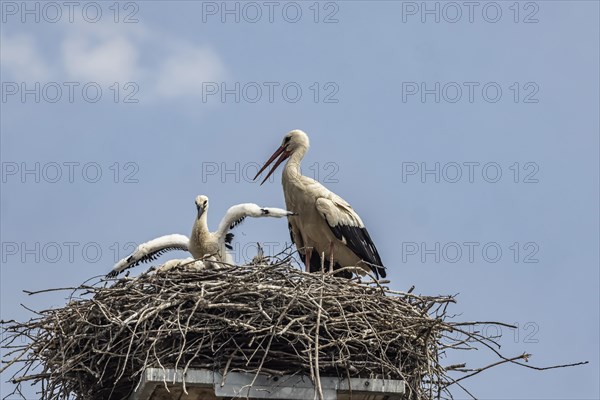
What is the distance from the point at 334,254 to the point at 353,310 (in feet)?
8.69

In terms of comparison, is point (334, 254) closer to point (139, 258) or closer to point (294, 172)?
point (294, 172)

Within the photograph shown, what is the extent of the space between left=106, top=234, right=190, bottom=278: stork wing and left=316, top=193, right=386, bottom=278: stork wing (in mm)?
1149

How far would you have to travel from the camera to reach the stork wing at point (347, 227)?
9.49 metres

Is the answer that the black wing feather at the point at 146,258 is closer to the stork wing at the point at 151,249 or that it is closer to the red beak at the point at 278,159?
the stork wing at the point at 151,249

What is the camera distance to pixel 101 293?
7.27m

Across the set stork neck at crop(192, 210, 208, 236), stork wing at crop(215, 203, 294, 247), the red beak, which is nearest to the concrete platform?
stork wing at crop(215, 203, 294, 247)

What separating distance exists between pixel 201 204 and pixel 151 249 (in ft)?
1.80

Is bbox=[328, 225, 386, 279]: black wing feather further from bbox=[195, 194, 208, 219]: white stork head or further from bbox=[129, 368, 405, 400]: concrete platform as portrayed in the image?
bbox=[129, 368, 405, 400]: concrete platform

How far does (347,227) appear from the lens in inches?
374

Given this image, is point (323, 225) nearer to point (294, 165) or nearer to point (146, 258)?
point (294, 165)

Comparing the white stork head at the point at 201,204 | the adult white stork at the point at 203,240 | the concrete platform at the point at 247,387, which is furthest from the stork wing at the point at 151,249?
the concrete platform at the point at 247,387

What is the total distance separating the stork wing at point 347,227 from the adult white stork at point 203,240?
31.6 inches

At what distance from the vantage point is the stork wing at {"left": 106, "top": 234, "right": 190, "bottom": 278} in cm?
907

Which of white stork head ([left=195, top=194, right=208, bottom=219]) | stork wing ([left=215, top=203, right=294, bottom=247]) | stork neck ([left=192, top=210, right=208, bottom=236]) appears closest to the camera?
stork wing ([left=215, top=203, right=294, bottom=247])
